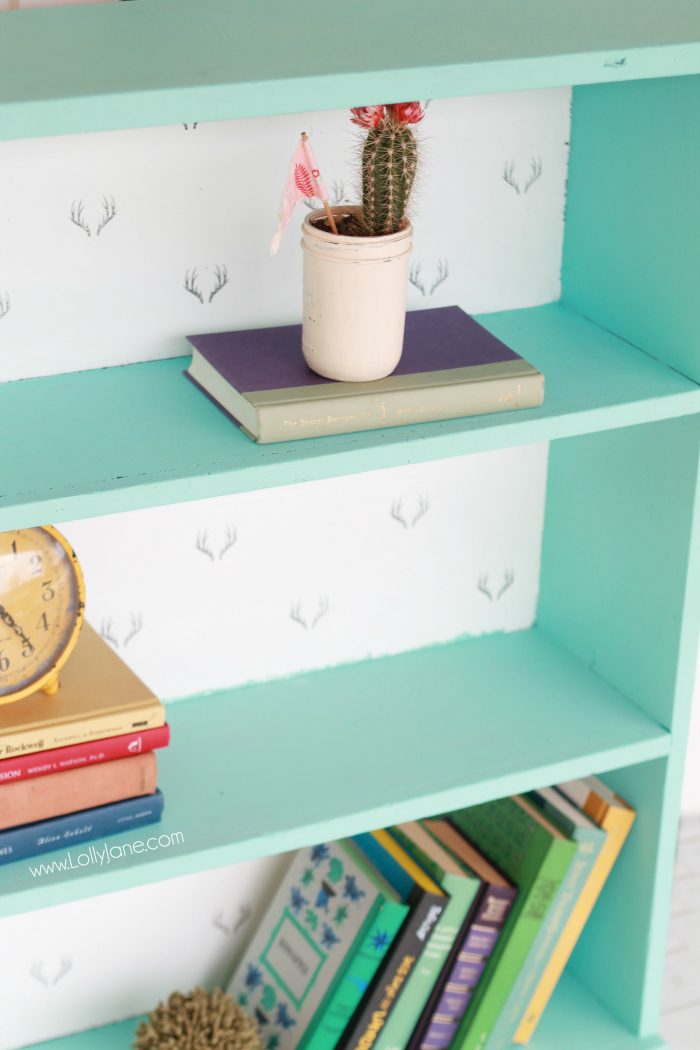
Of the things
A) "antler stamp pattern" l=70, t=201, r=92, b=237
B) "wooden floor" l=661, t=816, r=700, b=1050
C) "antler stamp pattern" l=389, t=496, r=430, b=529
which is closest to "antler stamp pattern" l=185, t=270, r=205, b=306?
"antler stamp pattern" l=70, t=201, r=92, b=237

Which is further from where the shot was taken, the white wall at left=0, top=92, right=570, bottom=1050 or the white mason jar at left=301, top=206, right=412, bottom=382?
the white wall at left=0, top=92, right=570, bottom=1050

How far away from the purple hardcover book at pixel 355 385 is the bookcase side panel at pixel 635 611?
Result: 20 centimetres

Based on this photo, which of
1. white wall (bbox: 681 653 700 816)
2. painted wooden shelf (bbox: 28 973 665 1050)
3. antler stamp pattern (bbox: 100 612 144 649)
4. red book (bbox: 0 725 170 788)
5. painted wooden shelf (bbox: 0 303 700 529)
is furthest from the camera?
white wall (bbox: 681 653 700 816)

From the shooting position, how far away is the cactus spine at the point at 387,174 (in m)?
1.10

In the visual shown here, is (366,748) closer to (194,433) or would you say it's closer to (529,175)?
(194,433)

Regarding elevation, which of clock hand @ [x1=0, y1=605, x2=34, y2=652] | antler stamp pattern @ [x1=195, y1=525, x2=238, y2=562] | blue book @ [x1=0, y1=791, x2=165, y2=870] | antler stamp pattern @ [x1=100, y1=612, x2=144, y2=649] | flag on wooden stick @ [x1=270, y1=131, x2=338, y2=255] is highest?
flag on wooden stick @ [x1=270, y1=131, x2=338, y2=255]

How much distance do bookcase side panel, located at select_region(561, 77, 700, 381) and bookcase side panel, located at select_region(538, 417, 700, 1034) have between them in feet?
0.33

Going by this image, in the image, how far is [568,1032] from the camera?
Result: 1.56 m

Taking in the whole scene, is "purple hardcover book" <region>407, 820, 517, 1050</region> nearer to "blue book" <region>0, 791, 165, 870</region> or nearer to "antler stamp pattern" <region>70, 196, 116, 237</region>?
"blue book" <region>0, 791, 165, 870</region>

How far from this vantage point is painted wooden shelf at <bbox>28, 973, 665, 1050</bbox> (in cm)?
154

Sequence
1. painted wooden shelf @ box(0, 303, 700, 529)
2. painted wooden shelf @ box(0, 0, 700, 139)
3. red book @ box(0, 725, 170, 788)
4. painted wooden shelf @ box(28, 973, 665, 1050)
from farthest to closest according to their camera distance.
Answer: painted wooden shelf @ box(28, 973, 665, 1050) → red book @ box(0, 725, 170, 788) → painted wooden shelf @ box(0, 303, 700, 529) → painted wooden shelf @ box(0, 0, 700, 139)

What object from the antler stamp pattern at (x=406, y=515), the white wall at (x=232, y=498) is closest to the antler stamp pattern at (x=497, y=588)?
the white wall at (x=232, y=498)

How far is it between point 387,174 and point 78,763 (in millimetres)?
547

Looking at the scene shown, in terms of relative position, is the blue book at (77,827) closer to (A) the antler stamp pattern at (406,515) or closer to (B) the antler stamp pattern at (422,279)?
(A) the antler stamp pattern at (406,515)
